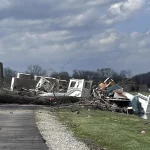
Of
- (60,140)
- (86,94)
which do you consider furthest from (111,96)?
(60,140)

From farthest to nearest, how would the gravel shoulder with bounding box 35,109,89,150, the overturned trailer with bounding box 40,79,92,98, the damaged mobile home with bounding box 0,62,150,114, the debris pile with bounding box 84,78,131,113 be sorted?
the overturned trailer with bounding box 40,79,92,98 → the debris pile with bounding box 84,78,131,113 → the damaged mobile home with bounding box 0,62,150,114 → the gravel shoulder with bounding box 35,109,89,150

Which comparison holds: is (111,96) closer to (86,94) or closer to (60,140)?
(86,94)

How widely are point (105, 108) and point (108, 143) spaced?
23844 millimetres

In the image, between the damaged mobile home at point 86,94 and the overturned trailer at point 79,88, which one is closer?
the damaged mobile home at point 86,94

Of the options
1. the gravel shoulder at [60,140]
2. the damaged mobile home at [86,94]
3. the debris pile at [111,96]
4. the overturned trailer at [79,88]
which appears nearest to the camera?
the gravel shoulder at [60,140]

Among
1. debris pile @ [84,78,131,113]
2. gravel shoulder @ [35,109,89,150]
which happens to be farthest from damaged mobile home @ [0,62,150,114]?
gravel shoulder @ [35,109,89,150]

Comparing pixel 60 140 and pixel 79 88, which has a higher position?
pixel 79 88

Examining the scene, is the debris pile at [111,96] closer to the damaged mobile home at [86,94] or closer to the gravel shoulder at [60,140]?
the damaged mobile home at [86,94]

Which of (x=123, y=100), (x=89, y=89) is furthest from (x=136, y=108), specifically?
(x=89, y=89)

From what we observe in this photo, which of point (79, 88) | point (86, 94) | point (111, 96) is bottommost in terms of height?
point (111, 96)

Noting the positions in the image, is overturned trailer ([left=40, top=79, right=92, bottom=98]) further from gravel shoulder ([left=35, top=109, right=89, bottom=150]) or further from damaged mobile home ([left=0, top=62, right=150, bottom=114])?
gravel shoulder ([left=35, top=109, right=89, bottom=150])

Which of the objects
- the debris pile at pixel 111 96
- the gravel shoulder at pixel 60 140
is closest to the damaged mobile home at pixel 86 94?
the debris pile at pixel 111 96

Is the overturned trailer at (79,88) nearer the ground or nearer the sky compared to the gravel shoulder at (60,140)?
nearer the sky

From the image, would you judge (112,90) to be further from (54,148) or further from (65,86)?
(54,148)
